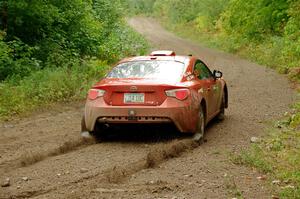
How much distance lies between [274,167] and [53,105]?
23.8 feet

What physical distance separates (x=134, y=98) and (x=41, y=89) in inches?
212

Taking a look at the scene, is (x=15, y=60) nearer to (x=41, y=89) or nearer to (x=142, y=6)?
(x=41, y=89)

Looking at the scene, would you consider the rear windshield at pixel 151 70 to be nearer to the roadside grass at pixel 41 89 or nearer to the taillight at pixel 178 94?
the taillight at pixel 178 94

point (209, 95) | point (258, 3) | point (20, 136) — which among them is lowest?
point (20, 136)

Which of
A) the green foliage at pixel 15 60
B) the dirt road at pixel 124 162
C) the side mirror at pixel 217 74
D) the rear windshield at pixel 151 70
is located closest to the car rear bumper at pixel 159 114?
the dirt road at pixel 124 162

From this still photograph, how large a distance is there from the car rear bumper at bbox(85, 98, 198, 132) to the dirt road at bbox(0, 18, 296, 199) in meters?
0.35

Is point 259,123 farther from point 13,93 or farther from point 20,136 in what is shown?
point 13,93

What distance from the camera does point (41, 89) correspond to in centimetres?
1351

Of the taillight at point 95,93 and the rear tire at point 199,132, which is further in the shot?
the taillight at point 95,93

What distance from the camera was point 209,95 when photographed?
998 cm

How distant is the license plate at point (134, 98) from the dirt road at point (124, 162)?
726 mm

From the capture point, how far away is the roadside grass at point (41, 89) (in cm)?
1241

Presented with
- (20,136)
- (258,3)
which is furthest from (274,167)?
(258,3)

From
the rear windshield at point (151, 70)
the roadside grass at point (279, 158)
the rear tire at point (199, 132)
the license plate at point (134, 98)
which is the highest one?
the rear windshield at point (151, 70)
